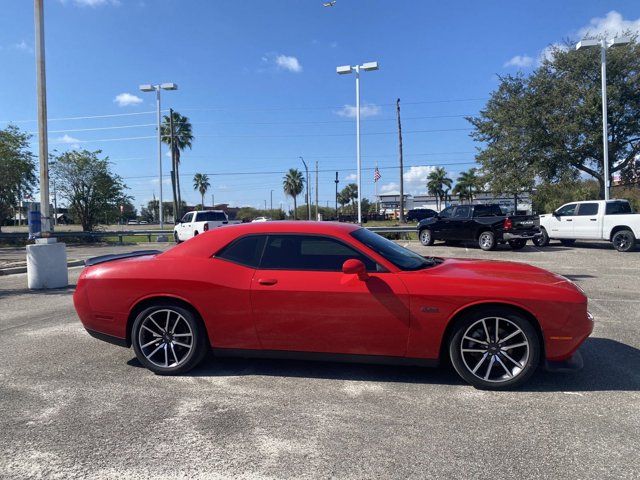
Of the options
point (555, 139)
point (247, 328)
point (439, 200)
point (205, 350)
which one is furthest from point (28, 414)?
point (439, 200)

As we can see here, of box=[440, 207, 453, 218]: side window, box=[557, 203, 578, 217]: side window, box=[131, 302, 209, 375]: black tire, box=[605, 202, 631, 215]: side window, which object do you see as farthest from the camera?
box=[440, 207, 453, 218]: side window

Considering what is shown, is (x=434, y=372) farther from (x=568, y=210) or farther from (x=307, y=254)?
(x=568, y=210)

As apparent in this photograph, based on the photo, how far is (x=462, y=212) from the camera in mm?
17844

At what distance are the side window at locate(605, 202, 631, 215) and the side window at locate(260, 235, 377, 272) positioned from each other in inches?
597

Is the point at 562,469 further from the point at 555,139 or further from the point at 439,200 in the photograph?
the point at 439,200

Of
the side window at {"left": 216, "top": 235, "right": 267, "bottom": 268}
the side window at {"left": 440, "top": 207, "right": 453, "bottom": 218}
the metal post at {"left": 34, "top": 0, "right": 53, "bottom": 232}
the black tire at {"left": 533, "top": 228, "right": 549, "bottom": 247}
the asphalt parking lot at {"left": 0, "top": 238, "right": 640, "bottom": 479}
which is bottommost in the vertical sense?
the asphalt parking lot at {"left": 0, "top": 238, "right": 640, "bottom": 479}

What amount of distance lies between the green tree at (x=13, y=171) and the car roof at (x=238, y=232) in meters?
28.2

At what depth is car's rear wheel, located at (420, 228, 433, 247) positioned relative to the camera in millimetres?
18858

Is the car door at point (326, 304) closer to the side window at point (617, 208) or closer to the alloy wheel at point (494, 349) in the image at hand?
the alloy wheel at point (494, 349)

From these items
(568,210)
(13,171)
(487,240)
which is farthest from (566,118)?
(13,171)

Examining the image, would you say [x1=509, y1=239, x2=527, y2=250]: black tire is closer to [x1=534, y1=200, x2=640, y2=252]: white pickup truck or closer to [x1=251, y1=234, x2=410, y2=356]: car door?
[x1=534, y1=200, x2=640, y2=252]: white pickup truck

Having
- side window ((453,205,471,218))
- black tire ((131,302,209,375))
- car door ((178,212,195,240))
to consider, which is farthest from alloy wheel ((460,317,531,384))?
car door ((178,212,195,240))

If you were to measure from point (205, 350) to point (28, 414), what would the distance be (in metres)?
1.48

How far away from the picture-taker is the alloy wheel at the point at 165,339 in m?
4.56
